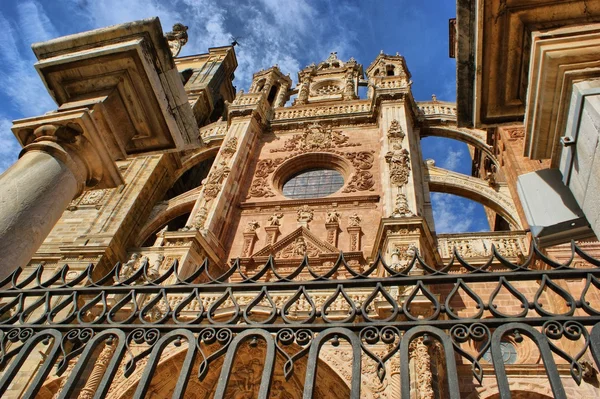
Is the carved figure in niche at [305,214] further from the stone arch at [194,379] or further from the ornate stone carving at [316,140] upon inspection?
the stone arch at [194,379]

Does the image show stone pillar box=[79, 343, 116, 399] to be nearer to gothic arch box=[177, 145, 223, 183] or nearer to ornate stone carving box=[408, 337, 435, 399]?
ornate stone carving box=[408, 337, 435, 399]

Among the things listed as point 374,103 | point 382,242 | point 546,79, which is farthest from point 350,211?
point 546,79

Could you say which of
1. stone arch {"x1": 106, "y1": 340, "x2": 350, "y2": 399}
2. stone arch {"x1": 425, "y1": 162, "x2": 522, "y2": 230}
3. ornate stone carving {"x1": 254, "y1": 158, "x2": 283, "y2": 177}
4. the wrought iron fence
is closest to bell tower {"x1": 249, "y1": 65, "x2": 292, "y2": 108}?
ornate stone carving {"x1": 254, "y1": 158, "x2": 283, "y2": 177}

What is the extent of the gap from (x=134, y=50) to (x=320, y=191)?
9.24 meters

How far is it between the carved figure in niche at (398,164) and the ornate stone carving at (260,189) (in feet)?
11.3

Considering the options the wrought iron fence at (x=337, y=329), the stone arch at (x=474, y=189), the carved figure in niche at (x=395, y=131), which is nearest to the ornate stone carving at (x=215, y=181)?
the carved figure in niche at (x=395, y=131)

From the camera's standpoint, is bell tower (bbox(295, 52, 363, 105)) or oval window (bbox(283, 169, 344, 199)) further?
bell tower (bbox(295, 52, 363, 105))

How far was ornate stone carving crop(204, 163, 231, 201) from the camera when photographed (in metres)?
11.6

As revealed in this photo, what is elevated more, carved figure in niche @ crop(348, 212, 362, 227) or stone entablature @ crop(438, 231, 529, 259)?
carved figure in niche @ crop(348, 212, 362, 227)

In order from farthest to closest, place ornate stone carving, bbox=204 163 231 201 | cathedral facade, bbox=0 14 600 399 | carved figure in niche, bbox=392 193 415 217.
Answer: ornate stone carving, bbox=204 163 231 201 → carved figure in niche, bbox=392 193 415 217 → cathedral facade, bbox=0 14 600 399

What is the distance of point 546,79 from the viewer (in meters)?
2.94

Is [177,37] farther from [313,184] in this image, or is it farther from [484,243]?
[484,243]

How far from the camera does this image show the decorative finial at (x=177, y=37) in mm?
25344

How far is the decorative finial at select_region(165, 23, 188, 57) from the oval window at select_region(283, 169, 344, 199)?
15.1 meters
